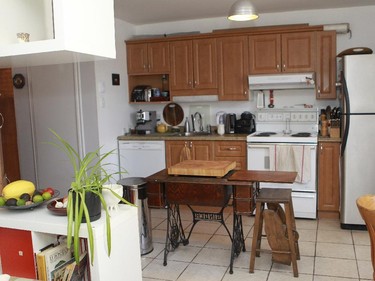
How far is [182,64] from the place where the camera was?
5316mm

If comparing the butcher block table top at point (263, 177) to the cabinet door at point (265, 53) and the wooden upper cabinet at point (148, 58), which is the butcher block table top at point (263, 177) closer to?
the cabinet door at point (265, 53)

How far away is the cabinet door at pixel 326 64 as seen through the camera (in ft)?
15.5

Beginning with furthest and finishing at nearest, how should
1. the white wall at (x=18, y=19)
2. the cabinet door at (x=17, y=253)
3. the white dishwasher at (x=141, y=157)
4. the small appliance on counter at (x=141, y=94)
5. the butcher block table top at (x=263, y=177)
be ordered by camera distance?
the small appliance on counter at (x=141, y=94) < the white dishwasher at (x=141, y=157) < the butcher block table top at (x=263, y=177) < the cabinet door at (x=17, y=253) < the white wall at (x=18, y=19)

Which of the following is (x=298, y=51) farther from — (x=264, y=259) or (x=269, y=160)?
(x=264, y=259)

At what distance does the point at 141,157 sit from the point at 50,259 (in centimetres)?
346

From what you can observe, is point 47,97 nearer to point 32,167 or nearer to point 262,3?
point 32,167

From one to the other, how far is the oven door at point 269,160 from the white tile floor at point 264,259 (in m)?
0.44

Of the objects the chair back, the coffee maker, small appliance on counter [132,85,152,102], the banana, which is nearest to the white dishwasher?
the coffee maker

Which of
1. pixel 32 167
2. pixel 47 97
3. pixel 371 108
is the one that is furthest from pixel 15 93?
pixel 371 108

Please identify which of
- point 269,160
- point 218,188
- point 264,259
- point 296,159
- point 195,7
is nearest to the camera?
point 218,188

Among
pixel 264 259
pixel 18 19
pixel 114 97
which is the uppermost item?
pixel 18 19

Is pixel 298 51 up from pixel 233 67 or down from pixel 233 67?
up

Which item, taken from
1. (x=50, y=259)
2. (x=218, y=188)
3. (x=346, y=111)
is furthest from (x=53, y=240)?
(x=346, y=111)

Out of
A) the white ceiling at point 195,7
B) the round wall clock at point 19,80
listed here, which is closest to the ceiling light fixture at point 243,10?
the white ceiling at point 195,7
